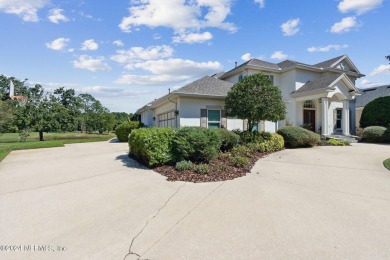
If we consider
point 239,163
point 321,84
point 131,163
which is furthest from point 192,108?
point 321,84

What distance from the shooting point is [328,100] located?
17.9m

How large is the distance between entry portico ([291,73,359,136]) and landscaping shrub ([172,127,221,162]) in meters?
12.7

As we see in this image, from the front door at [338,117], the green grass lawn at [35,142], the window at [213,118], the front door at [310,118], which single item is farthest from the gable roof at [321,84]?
the green grass lawn at [35,142]

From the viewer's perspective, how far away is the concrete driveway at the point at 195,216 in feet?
9.53

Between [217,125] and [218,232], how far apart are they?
10871 millimetres

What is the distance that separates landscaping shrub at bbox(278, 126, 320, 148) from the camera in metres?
12.2

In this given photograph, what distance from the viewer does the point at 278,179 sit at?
20.7 feet

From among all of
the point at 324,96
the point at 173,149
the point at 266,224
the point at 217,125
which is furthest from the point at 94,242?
the point at 324,96

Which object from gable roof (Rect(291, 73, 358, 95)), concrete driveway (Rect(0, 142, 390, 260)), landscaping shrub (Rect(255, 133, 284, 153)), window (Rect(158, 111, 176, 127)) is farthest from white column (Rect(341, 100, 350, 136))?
window (Rect(158, 111, 176, 127))

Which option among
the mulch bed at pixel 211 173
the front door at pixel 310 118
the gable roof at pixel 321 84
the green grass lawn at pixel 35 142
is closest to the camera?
the mulch bed at pixel 211 173

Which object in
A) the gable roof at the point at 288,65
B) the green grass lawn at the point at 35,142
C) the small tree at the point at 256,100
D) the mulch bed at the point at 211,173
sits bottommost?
the mulch bed at the point at 211,173

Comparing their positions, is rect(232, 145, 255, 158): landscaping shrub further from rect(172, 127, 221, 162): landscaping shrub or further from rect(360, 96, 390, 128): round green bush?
rect(360, 96, 390, 128): round green bush

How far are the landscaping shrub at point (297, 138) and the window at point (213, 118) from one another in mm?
3958

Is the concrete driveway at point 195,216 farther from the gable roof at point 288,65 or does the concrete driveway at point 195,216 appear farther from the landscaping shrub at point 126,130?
the gable roof at point 288,65
